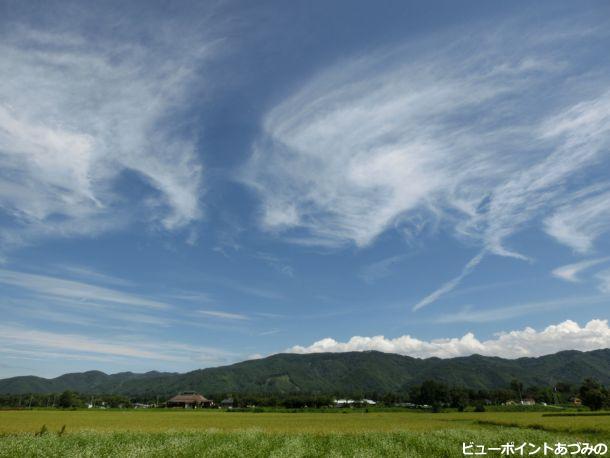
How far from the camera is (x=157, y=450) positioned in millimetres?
30703

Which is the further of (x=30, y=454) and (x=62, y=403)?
(x=62, y=403)

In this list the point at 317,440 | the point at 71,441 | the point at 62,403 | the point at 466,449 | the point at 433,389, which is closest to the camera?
the point at 466,449

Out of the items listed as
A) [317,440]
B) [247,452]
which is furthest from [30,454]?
[317,440]

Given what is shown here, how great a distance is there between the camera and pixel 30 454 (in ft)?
95.9

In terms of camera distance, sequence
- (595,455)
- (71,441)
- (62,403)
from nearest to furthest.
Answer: (595,455)
(71,441)
(62,403)

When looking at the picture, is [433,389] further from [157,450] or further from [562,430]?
[157,450]

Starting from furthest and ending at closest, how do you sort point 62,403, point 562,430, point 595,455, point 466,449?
point 62,403 < point 562,430 < point 466,449 < point 595,455

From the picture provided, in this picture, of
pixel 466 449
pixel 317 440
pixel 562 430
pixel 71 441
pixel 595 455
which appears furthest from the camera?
pixel 562 430

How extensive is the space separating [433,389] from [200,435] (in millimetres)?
151826

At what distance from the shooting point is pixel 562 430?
50.0m

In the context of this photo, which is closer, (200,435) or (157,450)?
(157,450)

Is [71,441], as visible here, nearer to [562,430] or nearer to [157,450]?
[157,450]

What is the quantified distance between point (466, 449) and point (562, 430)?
28553 millimetres

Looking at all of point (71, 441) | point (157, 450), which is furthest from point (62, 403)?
point (157, 450)
